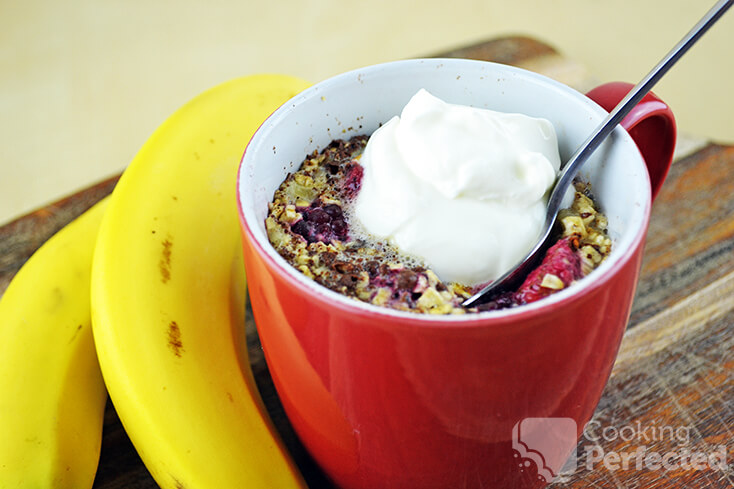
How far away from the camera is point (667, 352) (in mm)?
1215

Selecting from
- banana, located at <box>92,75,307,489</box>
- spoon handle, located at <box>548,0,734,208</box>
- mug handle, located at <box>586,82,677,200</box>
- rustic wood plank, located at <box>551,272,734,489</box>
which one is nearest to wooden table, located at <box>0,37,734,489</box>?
rustic wood plank, located at <box>551,272,734,489</box>

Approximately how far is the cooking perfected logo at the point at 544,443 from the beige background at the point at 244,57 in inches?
56.2

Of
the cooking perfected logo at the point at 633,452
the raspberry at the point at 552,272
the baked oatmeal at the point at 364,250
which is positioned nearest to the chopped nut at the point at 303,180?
the baked oatmeal at the point at 364,250

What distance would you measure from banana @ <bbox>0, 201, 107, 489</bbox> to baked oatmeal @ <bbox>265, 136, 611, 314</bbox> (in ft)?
1.24

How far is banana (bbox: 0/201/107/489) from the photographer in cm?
95

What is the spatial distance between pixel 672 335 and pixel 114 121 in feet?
5.38

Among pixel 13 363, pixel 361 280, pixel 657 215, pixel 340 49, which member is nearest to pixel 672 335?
pixel 657 215

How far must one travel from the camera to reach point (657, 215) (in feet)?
4.76

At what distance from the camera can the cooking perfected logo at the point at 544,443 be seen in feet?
2.86

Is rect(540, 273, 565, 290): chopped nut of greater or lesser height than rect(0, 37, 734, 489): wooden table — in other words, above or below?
above

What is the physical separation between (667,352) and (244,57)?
1679 mm

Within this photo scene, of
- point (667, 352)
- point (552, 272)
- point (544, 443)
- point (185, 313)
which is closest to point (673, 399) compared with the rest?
point (667, 352)

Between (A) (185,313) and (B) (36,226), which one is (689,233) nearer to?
(A) (185,313)

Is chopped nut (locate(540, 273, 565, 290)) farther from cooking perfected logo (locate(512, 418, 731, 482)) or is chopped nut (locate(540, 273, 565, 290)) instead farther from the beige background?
the beige background
